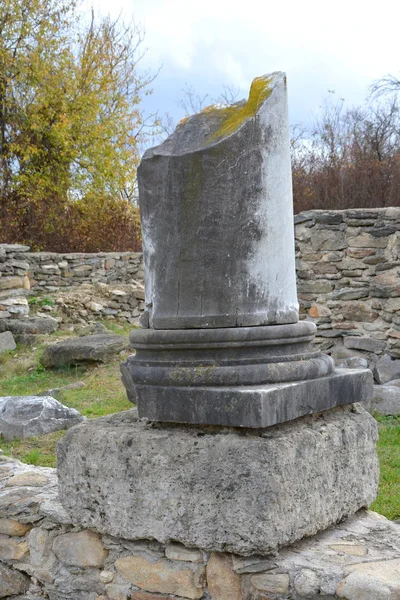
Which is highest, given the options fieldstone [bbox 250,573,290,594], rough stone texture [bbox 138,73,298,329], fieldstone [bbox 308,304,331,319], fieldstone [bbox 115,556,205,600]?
rough stone texture [bbox 138,73,298,329]

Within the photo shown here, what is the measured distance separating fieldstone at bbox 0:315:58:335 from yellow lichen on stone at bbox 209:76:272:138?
916 centimetres

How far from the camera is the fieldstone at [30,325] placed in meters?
11.6

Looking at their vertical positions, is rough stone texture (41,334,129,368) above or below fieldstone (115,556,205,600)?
above

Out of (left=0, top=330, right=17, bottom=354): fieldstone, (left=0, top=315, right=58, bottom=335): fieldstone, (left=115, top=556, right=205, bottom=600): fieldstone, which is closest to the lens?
(left=115, top=556, right=205, bottom=600): fieldstone

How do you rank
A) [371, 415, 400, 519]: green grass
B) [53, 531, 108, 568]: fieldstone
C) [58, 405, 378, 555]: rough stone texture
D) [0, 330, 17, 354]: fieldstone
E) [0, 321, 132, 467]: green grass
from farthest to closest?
[0, 330, 17, 354]: fieldstone, [0, 321, 132, 467]: green grass, [371, 415, 400, 519]: green grass, [53, 531, 108, 568]: fieldstone, [58, 405, 378, 555]: rough stone texture

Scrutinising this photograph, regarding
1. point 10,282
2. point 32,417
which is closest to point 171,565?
point 32,417

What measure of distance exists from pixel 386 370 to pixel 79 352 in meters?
3.98

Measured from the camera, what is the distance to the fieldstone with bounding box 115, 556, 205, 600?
2717 millimetres

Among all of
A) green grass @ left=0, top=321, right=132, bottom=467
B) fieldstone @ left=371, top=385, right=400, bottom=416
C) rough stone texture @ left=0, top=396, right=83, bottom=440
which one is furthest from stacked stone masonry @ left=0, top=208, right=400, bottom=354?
rough stone texture @ left=0, top=396, right=83, bottom=440

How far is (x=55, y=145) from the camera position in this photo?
59.0ft

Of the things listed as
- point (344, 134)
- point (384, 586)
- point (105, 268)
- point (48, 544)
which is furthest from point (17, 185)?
point (384, 586)

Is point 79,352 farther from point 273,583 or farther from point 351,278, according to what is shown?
point 273,583

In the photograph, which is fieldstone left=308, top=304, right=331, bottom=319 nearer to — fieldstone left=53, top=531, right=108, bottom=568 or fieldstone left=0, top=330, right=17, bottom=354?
fieldstone left=0, top=330, right=17, bottom=354

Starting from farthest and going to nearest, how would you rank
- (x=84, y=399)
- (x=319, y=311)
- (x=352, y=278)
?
1. (x=319, y=311)
2. (x=352, y=278)
3. (x=84, y=399)
